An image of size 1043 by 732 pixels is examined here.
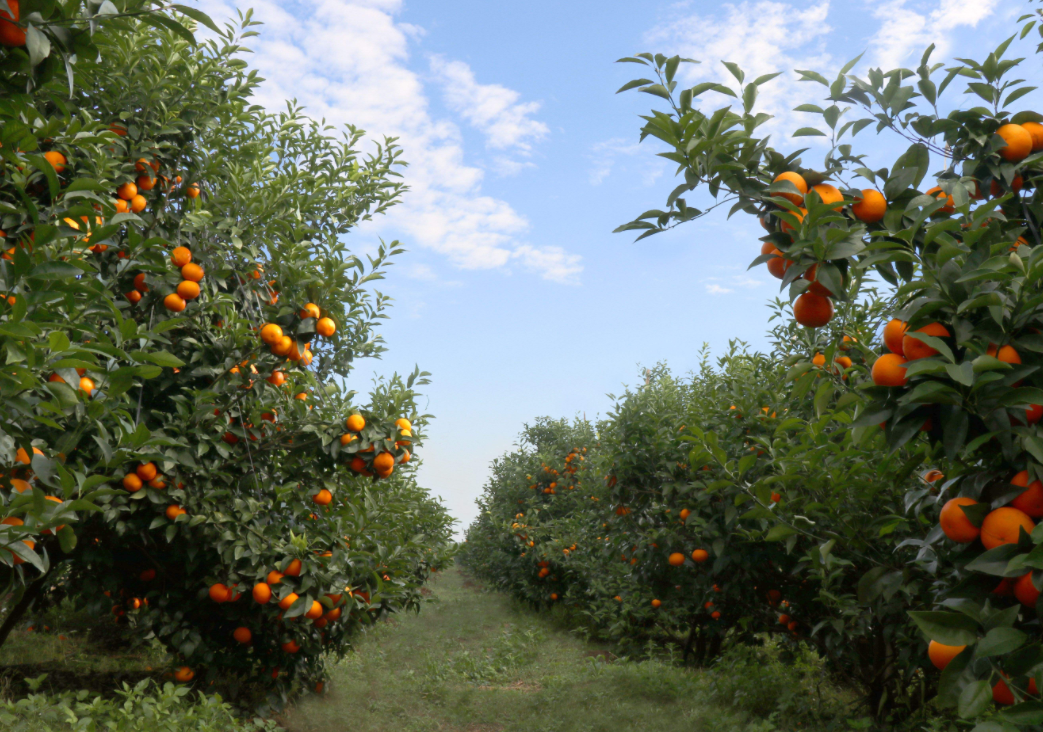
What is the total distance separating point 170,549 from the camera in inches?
183

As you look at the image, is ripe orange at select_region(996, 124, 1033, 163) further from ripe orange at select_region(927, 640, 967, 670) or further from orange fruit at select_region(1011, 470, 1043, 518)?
ripe orange at select_region(927, 640, 967, 670)

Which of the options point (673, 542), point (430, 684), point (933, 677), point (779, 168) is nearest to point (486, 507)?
point (430, 684)

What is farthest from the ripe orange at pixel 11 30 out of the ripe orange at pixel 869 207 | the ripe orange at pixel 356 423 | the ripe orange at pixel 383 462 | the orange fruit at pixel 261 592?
the orange fruit at pixel 261 592

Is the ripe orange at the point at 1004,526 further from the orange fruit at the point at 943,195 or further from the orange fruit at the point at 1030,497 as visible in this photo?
the orange fruit at the point at 943,195

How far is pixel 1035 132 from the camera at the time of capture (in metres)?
2.18

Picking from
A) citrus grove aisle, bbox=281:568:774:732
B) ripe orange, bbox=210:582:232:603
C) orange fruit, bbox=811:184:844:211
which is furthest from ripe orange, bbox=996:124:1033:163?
ripe orange, bbox=210:582:232:603

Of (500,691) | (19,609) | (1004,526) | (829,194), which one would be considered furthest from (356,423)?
(500,691)

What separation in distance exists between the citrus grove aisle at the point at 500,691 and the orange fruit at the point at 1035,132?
3663 mm

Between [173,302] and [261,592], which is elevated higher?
[173,302]

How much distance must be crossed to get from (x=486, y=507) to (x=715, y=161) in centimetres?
1456

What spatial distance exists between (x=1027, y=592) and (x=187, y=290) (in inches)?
167

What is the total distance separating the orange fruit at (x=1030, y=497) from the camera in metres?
1.52

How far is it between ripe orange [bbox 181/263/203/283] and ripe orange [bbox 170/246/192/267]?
0.15 ft

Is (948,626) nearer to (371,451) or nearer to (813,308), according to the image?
(813,308)
